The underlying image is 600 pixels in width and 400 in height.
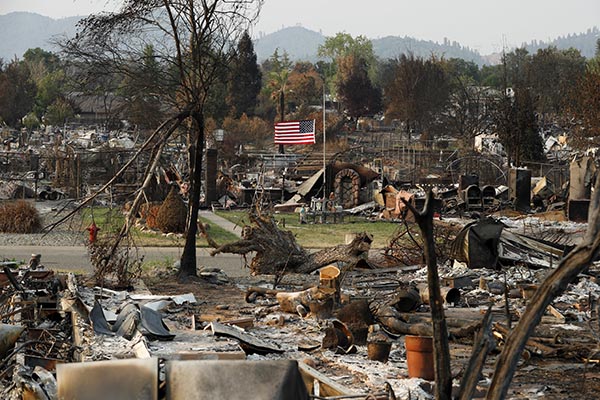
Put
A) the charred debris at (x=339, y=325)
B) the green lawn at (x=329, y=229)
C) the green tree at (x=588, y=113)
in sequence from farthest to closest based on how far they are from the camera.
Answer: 1. the green tree at (x=588, y=113)
2. the green lawn at (x=329, y=229)
3. the charred debris at (x=339, y=325)

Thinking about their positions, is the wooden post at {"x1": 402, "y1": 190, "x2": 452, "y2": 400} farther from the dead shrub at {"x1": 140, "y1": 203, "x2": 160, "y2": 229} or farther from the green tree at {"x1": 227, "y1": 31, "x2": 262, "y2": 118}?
the green tree at {"x1": 227, "y1": 31, "x2": 262, "y2": 118}

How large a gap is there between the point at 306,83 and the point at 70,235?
64817mm

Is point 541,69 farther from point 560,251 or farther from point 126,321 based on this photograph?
point 126,321

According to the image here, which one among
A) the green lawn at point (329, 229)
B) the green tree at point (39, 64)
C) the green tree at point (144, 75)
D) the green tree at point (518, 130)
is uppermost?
the green tree at point (39, 64)

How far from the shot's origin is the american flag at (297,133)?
3497 centimetres

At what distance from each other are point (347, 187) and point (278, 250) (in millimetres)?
18015

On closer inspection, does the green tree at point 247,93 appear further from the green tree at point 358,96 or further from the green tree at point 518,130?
the green tree at point 518,130

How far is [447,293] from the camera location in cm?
1553

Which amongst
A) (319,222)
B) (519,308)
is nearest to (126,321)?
(519,308)

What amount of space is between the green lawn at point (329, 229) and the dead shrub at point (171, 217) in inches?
70.4

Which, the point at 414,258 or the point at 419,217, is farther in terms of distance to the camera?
the point at 414,258

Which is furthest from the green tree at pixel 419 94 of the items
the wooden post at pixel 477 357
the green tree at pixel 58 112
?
the wooden post at pixel 477 357

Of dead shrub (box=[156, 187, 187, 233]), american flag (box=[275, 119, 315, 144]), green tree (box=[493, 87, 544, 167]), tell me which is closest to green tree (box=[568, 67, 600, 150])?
green tree (box=[493, 87, 544, 167])

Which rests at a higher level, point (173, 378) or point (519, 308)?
point (173, 378)
